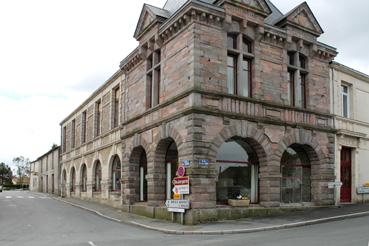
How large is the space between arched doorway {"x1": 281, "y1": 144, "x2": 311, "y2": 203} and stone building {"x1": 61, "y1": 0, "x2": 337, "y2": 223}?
50mm

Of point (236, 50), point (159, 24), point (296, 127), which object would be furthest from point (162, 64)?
point (296, 127)

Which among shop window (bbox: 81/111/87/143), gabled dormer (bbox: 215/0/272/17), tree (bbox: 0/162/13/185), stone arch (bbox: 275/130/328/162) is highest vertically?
gabled dormer (bbox: 215/0/272/17)

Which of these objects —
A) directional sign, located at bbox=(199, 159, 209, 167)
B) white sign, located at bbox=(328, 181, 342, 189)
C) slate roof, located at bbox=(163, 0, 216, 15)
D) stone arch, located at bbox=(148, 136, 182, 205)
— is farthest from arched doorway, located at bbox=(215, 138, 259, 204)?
slate roof, located at bbox=(163, 0, 216, 15)

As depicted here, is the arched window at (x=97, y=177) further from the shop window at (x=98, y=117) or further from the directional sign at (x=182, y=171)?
the directional sign at (x=182, y=171)

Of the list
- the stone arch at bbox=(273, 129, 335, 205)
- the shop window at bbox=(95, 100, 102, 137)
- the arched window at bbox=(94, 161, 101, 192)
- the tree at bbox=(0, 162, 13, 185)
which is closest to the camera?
the stone arch at bbox=(273, 129, 335, 205)

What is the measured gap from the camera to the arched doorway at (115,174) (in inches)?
1130

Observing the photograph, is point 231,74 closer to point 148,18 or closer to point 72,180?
point 148,18

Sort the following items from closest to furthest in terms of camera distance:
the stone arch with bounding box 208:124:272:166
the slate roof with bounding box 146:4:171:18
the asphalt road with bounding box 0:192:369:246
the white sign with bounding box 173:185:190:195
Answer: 1. the asphalt road with bounding box 0:192:369:246
2. the white sign with bounding box 173:185:190:195
3. the stone arch with bounding box 208:124:272:166
4. the slate roof with bounding box 146:4:171:18

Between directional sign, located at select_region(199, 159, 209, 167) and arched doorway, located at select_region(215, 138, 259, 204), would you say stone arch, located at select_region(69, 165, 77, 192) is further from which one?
directional sign, located at select_region(199, 159, 209, 167)

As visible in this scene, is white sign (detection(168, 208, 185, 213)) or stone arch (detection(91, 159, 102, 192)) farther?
stone arch (detection(91, 159, 102, 192))

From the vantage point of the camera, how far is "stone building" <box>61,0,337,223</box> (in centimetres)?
1792

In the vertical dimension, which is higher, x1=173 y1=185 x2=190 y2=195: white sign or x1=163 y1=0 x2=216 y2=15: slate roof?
x1=163 y1=0 x2=216 y2=15: slate roof

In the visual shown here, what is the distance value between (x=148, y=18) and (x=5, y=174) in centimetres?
11014

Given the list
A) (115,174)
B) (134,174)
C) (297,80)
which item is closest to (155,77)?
(134,174)
